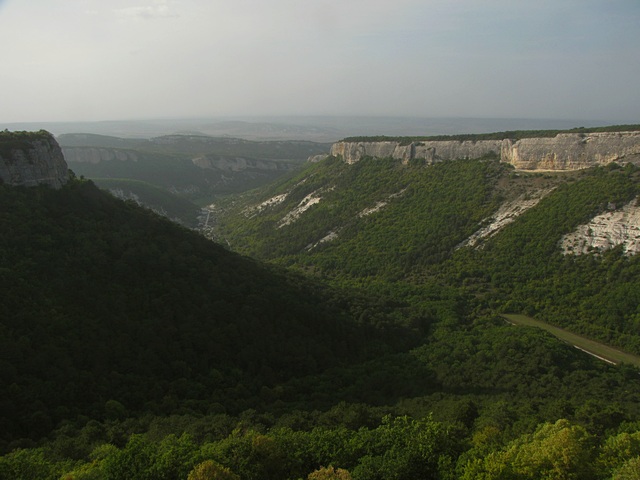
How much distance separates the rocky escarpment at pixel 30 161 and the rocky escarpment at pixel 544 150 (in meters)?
53.0

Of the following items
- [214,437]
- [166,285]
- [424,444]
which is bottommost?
[214,437]

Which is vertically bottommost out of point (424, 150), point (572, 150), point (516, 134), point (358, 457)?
point (358, 457)

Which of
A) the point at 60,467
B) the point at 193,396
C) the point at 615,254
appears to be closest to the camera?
the point at 60,467

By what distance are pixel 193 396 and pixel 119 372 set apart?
4.00 m

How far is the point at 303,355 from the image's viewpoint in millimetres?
29875

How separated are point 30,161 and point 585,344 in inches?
1721

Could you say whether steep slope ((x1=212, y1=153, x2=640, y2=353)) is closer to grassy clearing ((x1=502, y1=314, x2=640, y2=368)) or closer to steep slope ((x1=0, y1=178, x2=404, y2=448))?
grassy clearing ((x1=502, y1=314, x2=640, y2=368))

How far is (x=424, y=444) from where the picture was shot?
1706cm

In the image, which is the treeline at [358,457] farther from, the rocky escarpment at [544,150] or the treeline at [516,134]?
the treeline at [516,134]

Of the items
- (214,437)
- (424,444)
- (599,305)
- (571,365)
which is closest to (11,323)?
(214,437)

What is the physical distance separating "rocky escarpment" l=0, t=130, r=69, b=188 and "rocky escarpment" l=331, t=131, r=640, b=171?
53.0 meters

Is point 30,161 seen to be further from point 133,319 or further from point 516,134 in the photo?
point 516,134

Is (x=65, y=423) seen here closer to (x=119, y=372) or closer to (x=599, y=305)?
(x=119, y=372)

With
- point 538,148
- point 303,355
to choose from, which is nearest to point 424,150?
point 538,148
